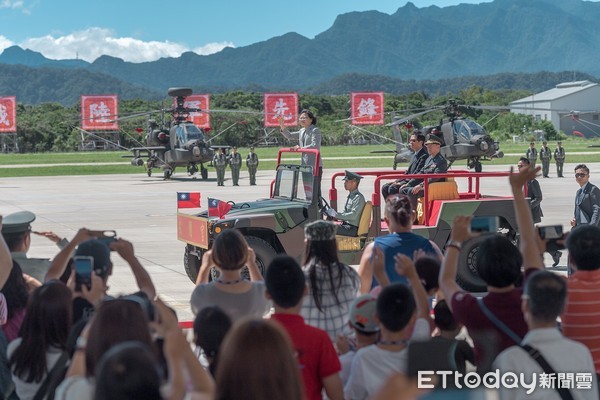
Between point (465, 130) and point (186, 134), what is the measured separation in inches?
443

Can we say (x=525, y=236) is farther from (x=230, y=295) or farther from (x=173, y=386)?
(x=173, y=386)

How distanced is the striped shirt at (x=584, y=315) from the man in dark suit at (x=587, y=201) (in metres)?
7.54

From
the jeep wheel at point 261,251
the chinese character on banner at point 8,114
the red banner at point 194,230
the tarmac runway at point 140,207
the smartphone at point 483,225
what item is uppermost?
the chinese character on banner at point 8,114

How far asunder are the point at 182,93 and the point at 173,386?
35437 millimetres

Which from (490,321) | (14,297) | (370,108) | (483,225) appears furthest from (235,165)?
(370,108)

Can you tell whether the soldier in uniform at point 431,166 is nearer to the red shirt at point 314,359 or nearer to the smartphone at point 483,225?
the smartphone at point 483,225

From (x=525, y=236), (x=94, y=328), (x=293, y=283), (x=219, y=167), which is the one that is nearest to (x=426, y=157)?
(x=525, y=236)

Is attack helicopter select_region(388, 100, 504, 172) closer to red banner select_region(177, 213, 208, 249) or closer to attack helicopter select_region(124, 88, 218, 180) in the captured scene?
attack helicopter select_region(124, 88, 218, 180)

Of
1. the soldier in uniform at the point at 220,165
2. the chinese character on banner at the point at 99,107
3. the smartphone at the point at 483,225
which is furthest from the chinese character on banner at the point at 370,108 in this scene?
the smartphone at the point at 483,225

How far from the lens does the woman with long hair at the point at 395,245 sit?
21.2 ft

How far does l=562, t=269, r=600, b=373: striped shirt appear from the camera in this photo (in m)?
4.84

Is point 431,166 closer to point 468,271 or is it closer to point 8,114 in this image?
point 468,271

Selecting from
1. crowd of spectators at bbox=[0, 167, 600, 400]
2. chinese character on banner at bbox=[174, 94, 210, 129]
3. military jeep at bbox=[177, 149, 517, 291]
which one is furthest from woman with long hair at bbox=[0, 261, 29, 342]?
chinese character on banner at bbox=[174, 94, 210, 129]

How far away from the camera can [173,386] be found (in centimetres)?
287
